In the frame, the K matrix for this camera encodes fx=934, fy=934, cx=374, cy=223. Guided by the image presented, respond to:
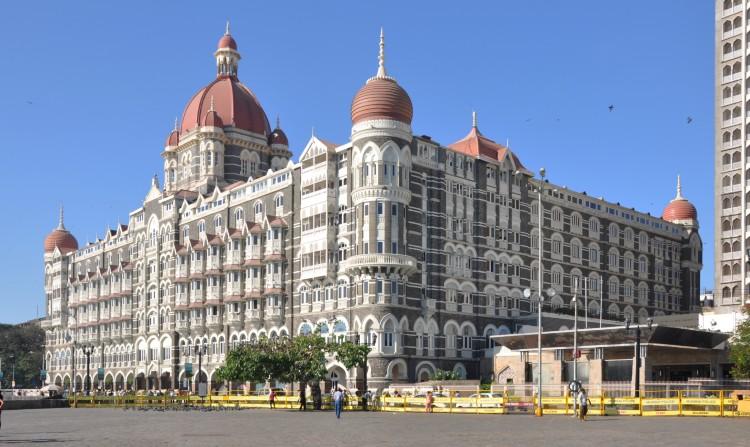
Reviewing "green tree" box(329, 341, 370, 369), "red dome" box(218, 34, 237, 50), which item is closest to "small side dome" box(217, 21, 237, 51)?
"red dome" box(218, 34, 237, 50)

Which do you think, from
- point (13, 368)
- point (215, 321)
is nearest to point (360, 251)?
point (215, 321)

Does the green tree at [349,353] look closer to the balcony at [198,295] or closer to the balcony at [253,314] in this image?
the balcony at [253,314]

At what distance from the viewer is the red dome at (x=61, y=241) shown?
13575 cm

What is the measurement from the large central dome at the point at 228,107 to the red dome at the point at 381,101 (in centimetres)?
3078

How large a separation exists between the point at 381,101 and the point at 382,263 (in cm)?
1362

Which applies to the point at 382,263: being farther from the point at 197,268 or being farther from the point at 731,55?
the point at 731,55

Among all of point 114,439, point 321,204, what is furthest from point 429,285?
point 114,439

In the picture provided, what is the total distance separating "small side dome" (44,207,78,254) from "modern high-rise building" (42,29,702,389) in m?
12.0

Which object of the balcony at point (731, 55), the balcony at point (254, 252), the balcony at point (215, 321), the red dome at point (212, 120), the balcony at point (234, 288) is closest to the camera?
the balcony at point (254, 252)

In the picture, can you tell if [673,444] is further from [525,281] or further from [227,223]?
[227,223]

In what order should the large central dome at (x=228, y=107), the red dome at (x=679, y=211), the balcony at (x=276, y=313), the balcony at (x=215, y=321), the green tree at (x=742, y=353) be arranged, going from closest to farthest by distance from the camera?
the green tree at (x=742, y=353) → the balcony at (x=276, y=313) → the balcony at (x=215, y=321) → the large central dome at (x=228, y=107) → the red dome at (x=679, y=211)

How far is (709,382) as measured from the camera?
55906 millimetres

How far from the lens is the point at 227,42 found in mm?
114875

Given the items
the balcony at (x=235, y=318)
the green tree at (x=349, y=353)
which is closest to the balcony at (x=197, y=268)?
the balcony at (x=235, y=318)
